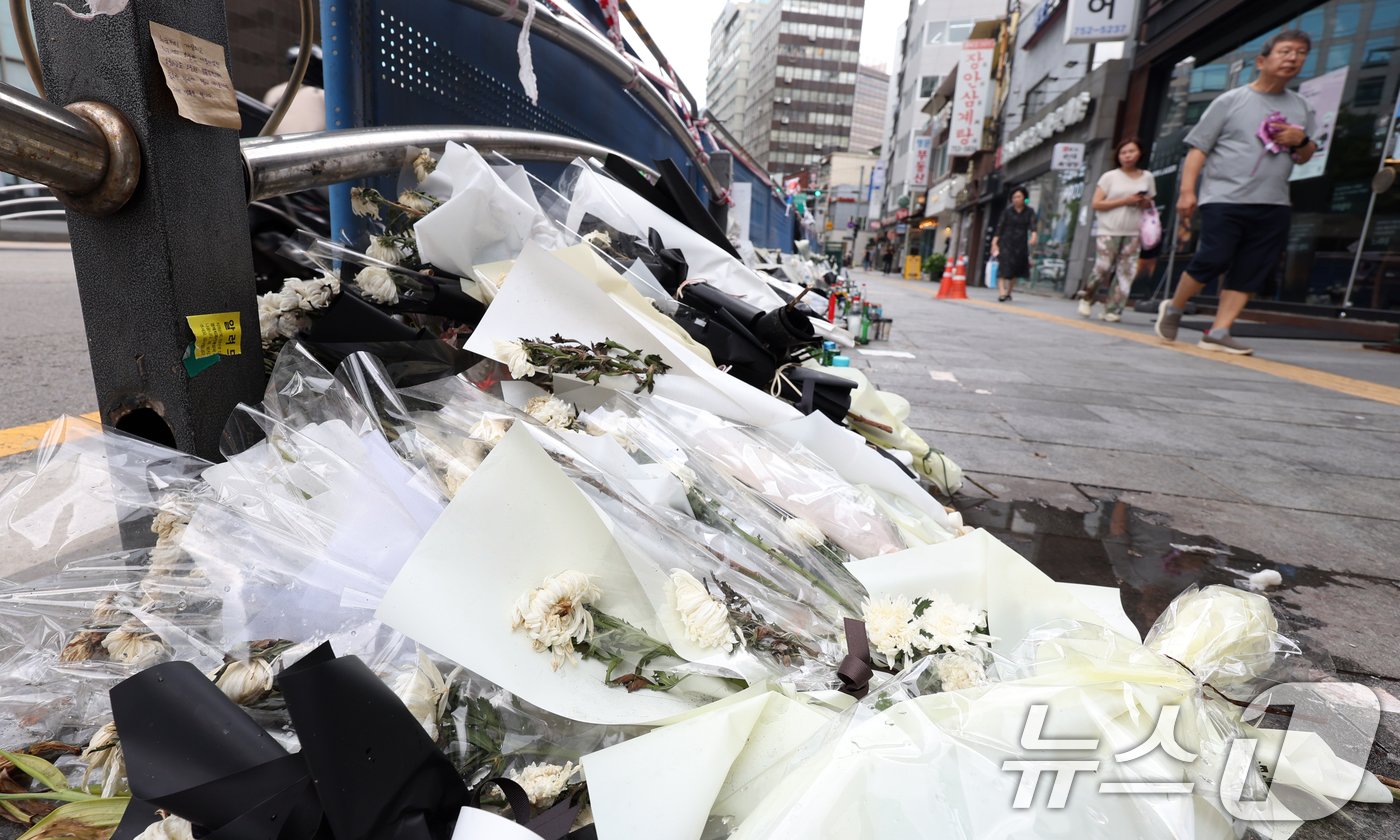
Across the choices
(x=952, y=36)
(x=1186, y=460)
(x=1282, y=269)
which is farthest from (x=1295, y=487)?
(x=952, y=36)

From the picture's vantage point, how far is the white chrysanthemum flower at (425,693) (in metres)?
0.77

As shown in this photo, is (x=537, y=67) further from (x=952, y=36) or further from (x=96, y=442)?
(x=952, y=36)

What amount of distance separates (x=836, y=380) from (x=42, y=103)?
1568mm

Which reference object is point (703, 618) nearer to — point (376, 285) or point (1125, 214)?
point (376, 285)

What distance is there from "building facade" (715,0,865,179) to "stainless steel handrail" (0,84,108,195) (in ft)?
319

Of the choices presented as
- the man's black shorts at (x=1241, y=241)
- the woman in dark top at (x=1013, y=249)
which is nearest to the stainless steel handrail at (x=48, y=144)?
the man's black shorts at (x=1241, y=241)

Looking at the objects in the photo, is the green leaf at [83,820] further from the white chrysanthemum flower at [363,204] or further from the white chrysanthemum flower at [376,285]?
the white chrysanthemum flower at [363,204]

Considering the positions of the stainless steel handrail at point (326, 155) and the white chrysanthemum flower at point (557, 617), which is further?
the stainless steel handrail at point (326, 155)

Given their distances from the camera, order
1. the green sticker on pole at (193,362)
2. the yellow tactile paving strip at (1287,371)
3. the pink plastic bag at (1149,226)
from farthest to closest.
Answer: the pink plastic bag at (1149,226) → the yellow tactile paving strip at (1287,371) → the green sticker on pole at (193,362)

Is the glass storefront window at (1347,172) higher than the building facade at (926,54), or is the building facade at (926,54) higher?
the building facade at (926,54)

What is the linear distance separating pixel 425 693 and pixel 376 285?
3.18 ft

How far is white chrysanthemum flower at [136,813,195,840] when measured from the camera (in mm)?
647

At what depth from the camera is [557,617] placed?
0.80 m

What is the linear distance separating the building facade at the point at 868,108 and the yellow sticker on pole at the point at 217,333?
4334 inches
